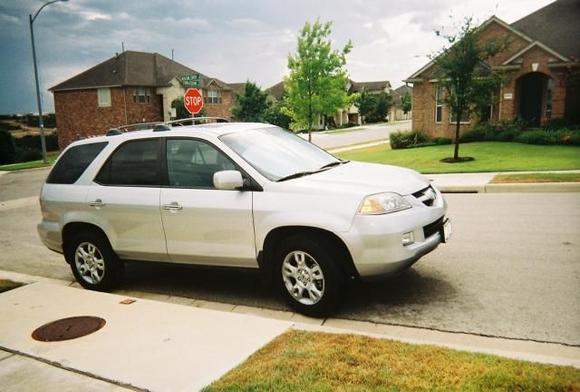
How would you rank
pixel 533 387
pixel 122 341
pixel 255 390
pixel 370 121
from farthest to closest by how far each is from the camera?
1. pixel 370 121
2. pixel 122 341
3. pixel 255 390
4. pixel 533 387

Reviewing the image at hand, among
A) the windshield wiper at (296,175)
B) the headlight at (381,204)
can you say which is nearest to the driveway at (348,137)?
the windshield wiper at (296,175)

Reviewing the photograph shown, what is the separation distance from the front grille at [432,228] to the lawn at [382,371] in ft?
4.44

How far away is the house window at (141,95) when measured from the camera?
51.4m

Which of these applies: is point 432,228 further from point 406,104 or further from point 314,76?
point 406,104

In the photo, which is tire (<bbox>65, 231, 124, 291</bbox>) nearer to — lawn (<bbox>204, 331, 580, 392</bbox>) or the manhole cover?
the manhole cover

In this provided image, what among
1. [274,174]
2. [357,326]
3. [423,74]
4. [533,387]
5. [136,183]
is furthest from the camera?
[423,74]

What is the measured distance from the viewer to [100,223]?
595cm

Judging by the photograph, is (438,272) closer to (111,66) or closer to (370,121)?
(111,66)

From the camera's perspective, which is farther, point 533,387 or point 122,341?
point 122,341

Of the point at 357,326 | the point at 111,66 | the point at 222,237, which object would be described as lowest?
the point at 357,326

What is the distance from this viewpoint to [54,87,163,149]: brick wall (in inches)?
1992

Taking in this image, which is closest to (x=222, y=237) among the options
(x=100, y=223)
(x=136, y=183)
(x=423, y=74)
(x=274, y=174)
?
(x=274, y=174)

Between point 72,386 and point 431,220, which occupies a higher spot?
point 431,220

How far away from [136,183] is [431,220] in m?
3.32
